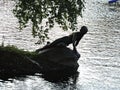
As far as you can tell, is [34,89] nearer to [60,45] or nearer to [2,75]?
[2,75]

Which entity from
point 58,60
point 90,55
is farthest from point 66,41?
point 90,55

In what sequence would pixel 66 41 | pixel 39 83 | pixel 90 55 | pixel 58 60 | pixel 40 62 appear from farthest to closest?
pixel 90 55, pixel 66 41, pixel 58 60, pixel 40 62, pixel 39 83

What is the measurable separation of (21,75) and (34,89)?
12.8 ft

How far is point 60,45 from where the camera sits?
41031 millimetres

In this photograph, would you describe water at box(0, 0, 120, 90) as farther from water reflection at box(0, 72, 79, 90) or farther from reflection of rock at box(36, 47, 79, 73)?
reflection of rock at box(36, 47, 79, 73)

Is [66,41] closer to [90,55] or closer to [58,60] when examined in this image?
[58,60]

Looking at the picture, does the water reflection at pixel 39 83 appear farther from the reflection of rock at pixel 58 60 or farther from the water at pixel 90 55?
the reflection of rock at pixel 58 60

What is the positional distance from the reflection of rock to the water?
4.07 feet

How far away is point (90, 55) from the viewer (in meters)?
49.8

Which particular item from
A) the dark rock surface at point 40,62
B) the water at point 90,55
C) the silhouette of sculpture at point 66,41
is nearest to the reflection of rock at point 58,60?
the dark rock surface at point 40,62

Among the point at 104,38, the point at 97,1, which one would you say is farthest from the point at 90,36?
the point at 97,1

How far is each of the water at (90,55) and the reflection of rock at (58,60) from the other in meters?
1.24

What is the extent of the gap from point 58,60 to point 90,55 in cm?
1001

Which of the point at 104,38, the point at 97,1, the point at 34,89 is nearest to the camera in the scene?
the point at 34,89
